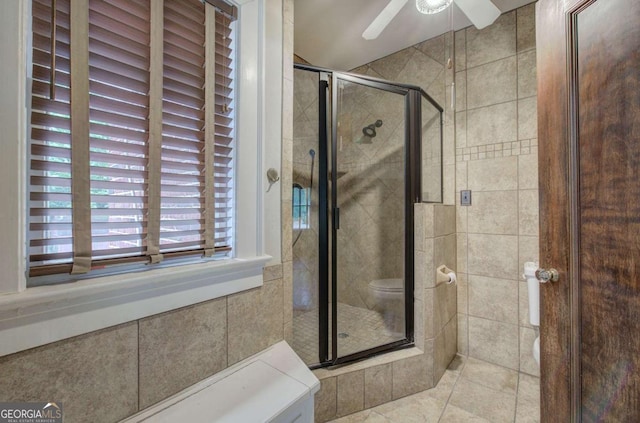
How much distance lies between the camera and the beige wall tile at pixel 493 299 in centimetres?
191

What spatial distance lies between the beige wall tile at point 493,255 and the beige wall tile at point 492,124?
0.72 meters

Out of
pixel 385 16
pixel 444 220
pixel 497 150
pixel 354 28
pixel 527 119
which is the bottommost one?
pixel 444 220

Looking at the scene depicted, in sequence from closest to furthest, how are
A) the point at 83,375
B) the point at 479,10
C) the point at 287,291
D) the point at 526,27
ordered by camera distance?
the point at 83,375
the point at 287,291
the point at 479,10
the point at 526,27

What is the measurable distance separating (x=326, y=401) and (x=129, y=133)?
1.54 meters

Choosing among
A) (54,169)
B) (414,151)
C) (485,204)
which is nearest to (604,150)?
(414,151)

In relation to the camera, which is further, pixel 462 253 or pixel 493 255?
pixel 462 253

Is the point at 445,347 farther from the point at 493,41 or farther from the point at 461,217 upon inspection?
the point at 493,41

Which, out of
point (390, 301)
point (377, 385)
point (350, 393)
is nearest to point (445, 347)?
point (390, 301)

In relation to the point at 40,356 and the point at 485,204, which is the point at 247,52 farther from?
the point at 485,204

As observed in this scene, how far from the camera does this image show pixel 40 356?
63cm

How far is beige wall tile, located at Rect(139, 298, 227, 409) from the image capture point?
2.63 ft

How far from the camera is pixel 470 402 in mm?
1615

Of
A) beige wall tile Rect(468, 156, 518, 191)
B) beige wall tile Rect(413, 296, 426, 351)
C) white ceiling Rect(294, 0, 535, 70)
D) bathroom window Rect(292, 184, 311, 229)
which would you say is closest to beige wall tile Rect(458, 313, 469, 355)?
beige wall tile Rect(413, 296, 426, 351)

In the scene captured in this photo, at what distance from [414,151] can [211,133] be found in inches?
55.4
